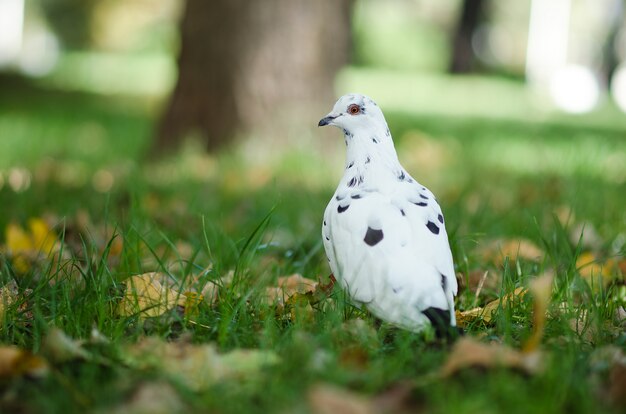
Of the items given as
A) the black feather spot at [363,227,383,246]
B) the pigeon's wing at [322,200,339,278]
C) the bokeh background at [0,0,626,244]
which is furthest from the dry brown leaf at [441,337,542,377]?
the bokeh background at [0,0,626,244]

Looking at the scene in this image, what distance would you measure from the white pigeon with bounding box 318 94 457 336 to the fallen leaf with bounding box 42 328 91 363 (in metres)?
0.66

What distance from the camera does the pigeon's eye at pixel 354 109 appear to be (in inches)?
93.3

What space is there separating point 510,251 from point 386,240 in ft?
3.59

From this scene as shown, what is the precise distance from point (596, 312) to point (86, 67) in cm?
1572

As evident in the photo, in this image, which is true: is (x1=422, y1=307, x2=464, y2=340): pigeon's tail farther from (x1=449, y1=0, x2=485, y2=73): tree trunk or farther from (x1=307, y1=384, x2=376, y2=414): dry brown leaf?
(x1=449, y1=0, x2=485, y2=73): tree trunk

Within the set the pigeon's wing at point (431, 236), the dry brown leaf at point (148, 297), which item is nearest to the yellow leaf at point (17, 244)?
the dry brown leaf at point (148, 297)

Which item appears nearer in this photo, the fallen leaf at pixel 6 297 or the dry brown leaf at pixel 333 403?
the dry brown leaf at pixel 333 403

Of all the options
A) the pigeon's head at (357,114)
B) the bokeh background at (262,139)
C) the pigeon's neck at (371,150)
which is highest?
the pigeon's head at (357,114)

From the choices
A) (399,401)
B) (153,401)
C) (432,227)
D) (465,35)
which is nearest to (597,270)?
(432,227)

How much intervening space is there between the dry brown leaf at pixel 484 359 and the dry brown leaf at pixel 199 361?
38cm

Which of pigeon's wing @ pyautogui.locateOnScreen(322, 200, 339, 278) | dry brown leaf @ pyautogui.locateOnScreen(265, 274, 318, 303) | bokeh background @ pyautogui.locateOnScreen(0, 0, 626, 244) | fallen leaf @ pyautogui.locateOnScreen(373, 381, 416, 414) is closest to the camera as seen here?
fallen leaf @ pyautogui.locateOnScreen(373, 381, 416, 414)

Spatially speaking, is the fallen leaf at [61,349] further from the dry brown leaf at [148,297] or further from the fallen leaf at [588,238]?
the fallen leaf at [588,238]

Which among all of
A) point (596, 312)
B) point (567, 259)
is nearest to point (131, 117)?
point (567, 259)

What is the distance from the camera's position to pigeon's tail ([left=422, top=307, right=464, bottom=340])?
1975mm
